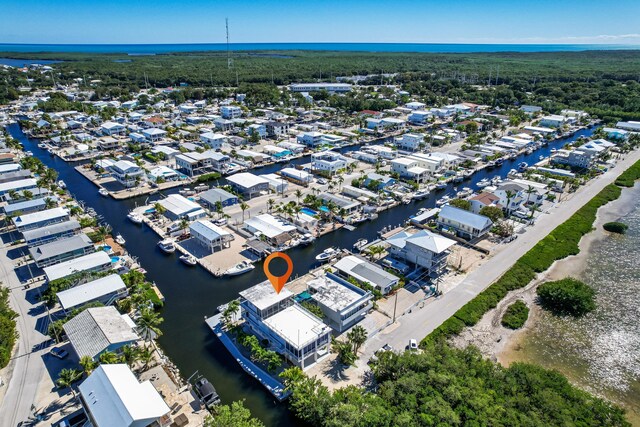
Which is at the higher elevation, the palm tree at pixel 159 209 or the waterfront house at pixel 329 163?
the waterfront house at pixel 329 163

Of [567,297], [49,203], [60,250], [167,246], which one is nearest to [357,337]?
[567,297]

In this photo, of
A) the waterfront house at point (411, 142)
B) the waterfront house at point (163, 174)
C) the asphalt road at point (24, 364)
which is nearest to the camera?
the asphalt road at point (24, 364)

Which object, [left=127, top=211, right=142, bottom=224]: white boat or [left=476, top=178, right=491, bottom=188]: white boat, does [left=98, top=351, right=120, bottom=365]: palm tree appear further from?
[left=476, top=178, right=491, bottom=188]: white boat

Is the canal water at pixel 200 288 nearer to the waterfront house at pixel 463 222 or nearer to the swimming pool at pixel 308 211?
the swimming pool at pixel 308 211

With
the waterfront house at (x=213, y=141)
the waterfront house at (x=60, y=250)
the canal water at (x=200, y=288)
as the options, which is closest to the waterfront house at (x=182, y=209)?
the canal water at (x=200, y=288)

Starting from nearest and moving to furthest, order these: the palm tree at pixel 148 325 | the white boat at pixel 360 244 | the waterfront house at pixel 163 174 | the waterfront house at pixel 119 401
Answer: the waterfront house at pixel 119 401 < the palm tree at pixel 148 325 < the white boat at pixel 360 244 < the waterfront house at pixel 163 174

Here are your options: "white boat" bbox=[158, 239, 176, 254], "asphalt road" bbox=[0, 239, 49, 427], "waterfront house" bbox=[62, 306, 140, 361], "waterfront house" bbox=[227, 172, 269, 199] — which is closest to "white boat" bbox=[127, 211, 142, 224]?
"white boat" bbox=[158, 239, 176, 254]
